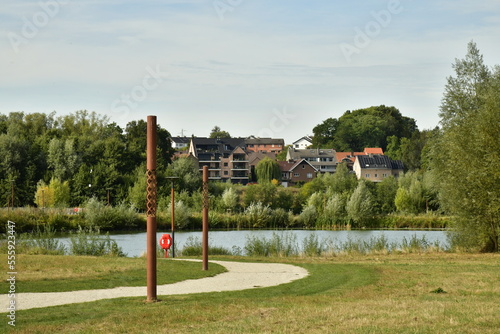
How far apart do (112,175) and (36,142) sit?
11.3m

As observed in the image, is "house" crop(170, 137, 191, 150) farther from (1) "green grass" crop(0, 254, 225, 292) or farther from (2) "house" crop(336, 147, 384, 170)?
(1) "green grass" crop(0, 254, 225, 292)

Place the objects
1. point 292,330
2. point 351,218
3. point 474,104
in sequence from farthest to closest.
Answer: point 351,218 < point 474,104 < point 292,330

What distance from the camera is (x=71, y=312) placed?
43.8ft

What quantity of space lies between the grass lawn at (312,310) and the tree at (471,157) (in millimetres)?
11739

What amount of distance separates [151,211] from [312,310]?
3.97 metres

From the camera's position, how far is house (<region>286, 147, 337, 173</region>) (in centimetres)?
14300

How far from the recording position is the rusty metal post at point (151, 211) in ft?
48.2

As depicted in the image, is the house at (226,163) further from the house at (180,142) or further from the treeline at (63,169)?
the treeline at (63,169)

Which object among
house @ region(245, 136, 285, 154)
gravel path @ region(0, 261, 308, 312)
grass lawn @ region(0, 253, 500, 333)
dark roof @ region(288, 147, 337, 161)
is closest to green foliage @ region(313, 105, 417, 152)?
dark roof @ region(288, 147, 337, 161)

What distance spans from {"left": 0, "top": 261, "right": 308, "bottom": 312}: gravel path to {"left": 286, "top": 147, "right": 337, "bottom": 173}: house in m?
118

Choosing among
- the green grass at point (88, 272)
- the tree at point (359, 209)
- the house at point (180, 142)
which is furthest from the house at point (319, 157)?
the green grass at point (88, 272)

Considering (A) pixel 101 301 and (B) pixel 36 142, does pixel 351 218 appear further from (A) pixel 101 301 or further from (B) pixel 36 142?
(A) pixel 101 301

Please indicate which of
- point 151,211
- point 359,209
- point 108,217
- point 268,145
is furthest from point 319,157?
point 151,211

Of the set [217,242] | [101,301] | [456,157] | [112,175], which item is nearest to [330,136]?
[112,175]
